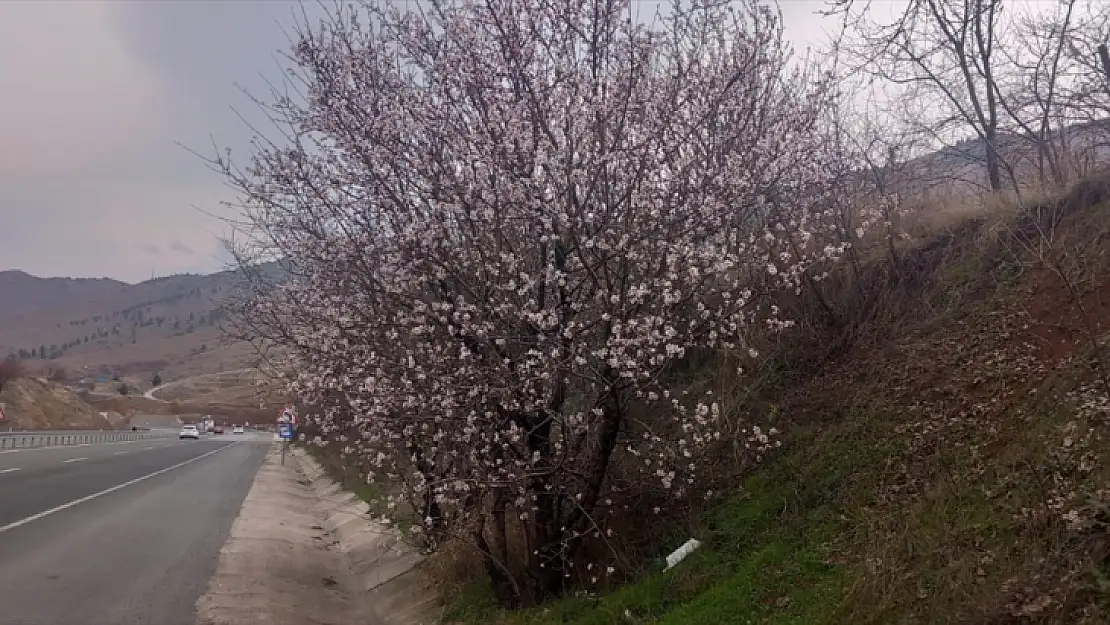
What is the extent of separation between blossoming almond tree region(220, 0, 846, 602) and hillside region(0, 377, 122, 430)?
202 feet

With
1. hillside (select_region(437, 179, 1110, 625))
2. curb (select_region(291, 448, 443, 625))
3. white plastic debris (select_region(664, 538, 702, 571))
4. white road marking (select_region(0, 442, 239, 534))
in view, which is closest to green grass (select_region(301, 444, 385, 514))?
curb (select_region(291, 448, 443, 625))

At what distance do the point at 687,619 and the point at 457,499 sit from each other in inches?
109

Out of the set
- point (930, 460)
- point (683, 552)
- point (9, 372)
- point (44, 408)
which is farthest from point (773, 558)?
point (44, 408)

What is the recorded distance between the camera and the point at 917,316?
30.2ft

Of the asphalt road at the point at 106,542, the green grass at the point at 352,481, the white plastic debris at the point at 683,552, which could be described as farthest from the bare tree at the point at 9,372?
the white plastic debris at the point at 683,552

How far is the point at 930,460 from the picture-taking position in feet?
22.4

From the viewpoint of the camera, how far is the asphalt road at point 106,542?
9.35 meters

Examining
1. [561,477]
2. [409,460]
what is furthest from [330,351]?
[561,477]

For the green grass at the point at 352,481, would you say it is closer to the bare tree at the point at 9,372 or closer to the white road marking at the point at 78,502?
the white road marking at the point at 78,502

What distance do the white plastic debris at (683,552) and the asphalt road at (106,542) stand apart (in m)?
4.88

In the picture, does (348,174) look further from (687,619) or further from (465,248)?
(687,619)

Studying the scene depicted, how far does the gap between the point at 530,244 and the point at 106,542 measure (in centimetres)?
891

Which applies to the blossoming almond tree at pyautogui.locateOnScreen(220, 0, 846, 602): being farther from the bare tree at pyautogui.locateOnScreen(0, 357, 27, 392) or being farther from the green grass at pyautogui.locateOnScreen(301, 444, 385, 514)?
the bare tree at pyautogui.locateOnScreen(0, 357, 27, 392)

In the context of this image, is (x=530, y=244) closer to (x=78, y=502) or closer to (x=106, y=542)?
(x=106, y=542)
